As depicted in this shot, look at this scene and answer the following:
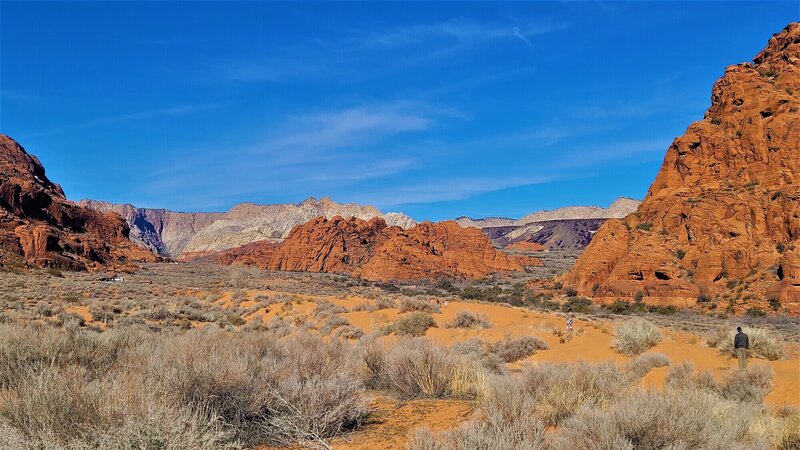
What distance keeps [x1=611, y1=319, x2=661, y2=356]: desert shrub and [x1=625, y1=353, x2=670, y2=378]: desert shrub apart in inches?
82.9

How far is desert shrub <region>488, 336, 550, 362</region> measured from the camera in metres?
14.1

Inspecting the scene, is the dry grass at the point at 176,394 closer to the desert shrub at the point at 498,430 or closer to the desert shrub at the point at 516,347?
the desert shrub at the point at 498,430

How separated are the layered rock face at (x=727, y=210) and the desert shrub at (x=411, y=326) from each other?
79.2ft

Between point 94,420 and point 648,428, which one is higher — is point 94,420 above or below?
above

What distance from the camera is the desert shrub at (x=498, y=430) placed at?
12.8ft

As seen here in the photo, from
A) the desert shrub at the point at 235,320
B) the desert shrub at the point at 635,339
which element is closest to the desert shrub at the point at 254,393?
the desert shrub at the point at 635,339

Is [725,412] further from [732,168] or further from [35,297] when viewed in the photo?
[732,168]

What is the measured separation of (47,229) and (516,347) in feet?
189

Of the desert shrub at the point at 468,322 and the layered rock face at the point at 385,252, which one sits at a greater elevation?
the layered rock face at the point at 385,252

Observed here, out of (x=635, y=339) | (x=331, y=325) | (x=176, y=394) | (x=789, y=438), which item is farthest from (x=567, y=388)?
(x=331, y=325)

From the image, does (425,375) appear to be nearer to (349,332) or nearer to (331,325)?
(349,332)

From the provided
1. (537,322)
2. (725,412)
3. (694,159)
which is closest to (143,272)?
(537,322)

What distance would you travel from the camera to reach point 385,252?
8481cm

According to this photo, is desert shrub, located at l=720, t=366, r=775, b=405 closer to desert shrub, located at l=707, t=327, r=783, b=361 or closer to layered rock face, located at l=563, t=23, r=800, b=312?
desert shrub, located at l=707, t=327, r=783, b=361
